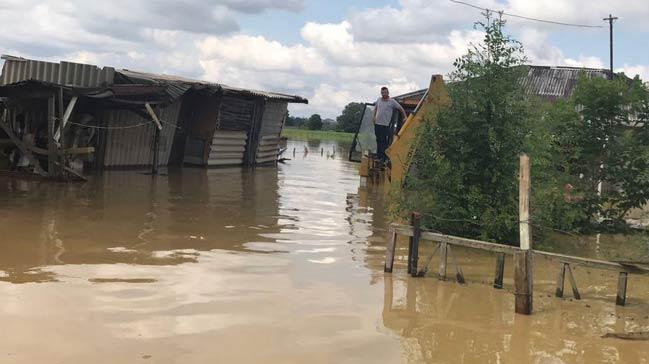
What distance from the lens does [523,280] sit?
5.95 meters

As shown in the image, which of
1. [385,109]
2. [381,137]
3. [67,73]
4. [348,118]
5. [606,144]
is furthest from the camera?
[348,118]

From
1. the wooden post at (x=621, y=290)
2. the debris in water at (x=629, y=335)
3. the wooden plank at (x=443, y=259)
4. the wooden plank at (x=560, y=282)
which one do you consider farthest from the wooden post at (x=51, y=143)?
the debris in water at (x=629, y=335)

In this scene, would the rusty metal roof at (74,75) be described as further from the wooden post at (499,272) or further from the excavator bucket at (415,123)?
the wooden post at (499,272)

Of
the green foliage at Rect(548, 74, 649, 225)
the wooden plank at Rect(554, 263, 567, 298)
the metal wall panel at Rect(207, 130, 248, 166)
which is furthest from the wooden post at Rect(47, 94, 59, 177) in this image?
the wooden plank at Rect(554, 263, 567, 298)

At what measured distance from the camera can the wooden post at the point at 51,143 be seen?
1346cm

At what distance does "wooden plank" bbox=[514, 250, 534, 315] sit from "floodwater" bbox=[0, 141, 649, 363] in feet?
0.42

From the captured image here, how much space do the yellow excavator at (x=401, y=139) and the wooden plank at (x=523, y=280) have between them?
370 centimetres

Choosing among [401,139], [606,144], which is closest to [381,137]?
[401,139]

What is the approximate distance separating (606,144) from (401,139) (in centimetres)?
367

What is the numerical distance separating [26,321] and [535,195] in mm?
6854

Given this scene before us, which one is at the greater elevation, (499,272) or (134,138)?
(134,138)

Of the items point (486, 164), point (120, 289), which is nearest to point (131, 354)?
point (120, 289)

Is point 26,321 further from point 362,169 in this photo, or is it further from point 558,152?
point 362,169

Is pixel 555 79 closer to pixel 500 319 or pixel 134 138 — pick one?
pixel 134 138
